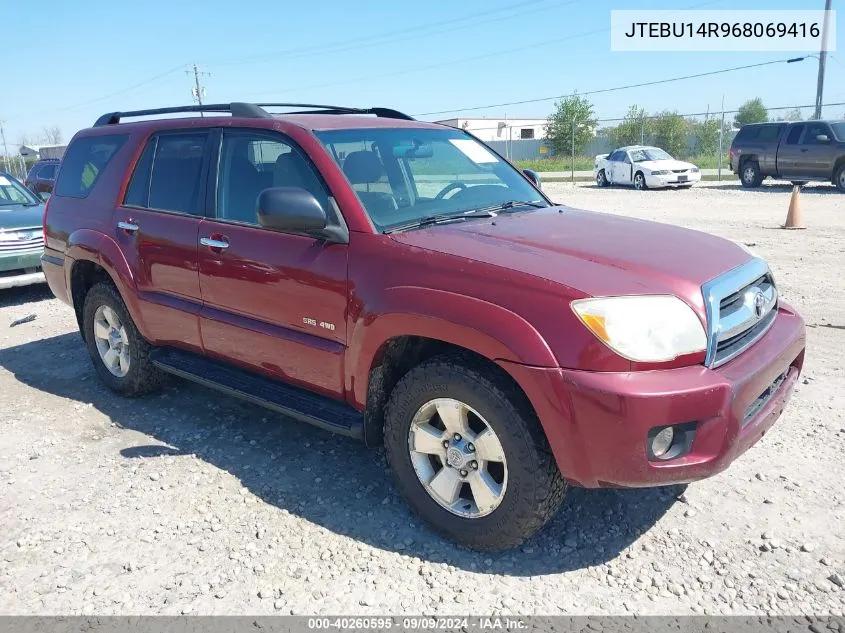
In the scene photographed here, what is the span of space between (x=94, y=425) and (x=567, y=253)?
135 inches

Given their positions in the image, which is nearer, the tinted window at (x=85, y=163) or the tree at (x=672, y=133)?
the tinted window at (x=85, y=163)

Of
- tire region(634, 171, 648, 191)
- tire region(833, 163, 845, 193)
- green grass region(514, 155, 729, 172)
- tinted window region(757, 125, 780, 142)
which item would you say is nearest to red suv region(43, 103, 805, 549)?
tire region(833, 163, 845, 193)

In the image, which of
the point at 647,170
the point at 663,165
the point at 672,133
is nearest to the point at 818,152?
the point at 663,165

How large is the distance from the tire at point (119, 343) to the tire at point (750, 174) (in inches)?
775

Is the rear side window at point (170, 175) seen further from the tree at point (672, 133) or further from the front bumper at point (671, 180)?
the tree at point (672, 133)

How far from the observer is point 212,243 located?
3930mm

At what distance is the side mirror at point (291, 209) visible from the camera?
3.22 metres

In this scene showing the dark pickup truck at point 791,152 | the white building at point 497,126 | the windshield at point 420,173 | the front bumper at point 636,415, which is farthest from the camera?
the white building at point 497,126

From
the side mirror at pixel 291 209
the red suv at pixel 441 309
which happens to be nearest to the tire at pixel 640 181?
the red suv at pixel 441 309

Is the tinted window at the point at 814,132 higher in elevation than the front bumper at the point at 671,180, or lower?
higher

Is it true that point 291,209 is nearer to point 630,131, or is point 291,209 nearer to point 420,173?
point 420,173

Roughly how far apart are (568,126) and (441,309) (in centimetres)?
4786

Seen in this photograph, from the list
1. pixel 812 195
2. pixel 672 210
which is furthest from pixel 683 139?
pixel 672 210

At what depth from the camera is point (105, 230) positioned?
4.80m
